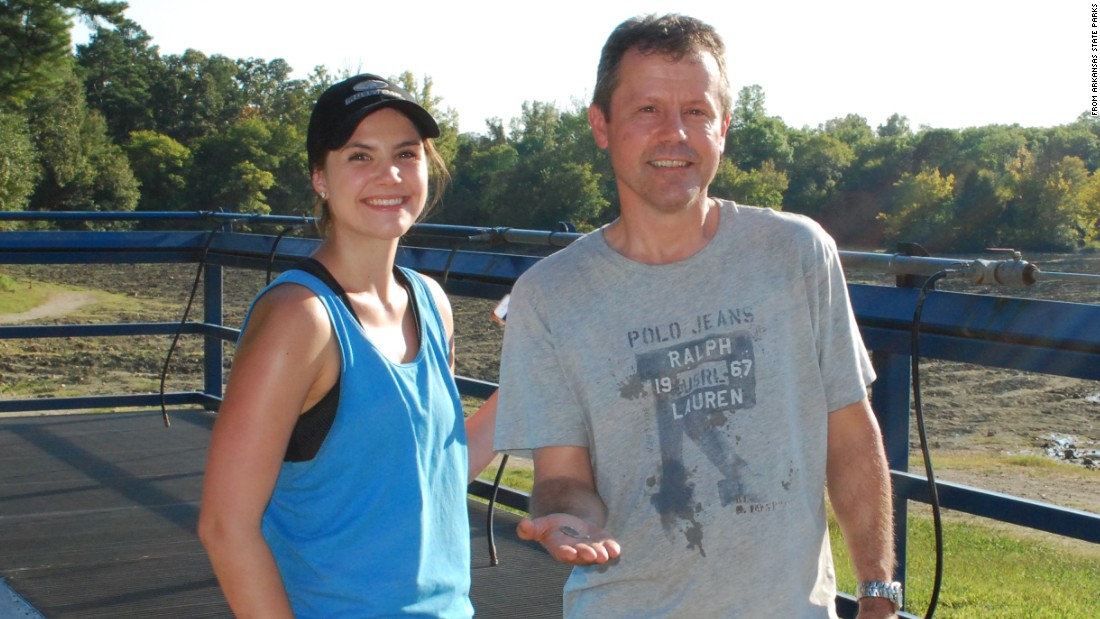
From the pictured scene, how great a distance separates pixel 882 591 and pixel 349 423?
0.79m

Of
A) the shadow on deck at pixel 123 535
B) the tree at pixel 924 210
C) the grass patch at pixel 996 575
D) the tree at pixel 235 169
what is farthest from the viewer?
the tree at pixel 235 169

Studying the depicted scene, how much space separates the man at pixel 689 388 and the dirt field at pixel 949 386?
10.5 meters

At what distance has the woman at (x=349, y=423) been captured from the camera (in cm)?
158

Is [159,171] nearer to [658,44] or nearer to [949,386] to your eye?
[949,386]

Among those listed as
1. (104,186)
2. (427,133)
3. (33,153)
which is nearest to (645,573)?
(427,133)

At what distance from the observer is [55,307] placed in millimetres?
32531

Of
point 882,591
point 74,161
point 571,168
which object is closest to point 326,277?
point 882,591

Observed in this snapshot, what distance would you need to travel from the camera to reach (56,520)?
3.75 metres

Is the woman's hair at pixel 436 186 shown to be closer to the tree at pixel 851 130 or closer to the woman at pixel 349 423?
the woman at pixel 349 423

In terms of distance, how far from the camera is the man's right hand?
4.41ft

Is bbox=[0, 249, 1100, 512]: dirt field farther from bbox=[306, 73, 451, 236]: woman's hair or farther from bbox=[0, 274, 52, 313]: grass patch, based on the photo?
bbox=[306, 73, 451, 236]: woman's hair

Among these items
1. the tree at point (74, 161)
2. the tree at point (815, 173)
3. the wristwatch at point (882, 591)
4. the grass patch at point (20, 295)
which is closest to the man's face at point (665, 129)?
the wristwatch at point (882, 591)

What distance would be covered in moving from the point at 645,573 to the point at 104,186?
175 feet

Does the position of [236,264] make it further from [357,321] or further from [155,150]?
[155,150]
